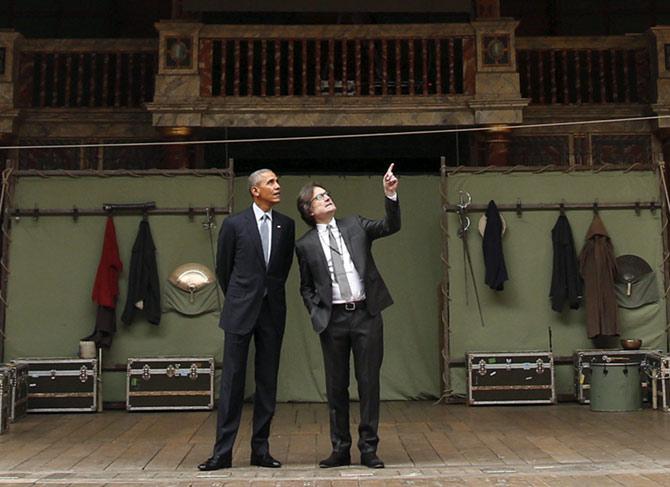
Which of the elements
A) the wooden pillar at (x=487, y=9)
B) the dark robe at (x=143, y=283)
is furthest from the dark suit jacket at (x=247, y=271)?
the wooden pillar at (x=487, y=9)

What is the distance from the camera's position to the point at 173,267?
22.4 feet

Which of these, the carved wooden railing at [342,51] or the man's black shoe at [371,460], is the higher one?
the carved wooden railing at [342,51]

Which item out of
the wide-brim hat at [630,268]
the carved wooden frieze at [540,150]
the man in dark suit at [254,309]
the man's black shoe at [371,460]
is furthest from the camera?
the carved wooden frieze at [540,150]

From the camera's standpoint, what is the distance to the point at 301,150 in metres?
9.60

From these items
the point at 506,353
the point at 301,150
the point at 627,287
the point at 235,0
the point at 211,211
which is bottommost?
the point at 506,353

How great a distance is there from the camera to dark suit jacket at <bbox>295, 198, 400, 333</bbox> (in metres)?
4.05

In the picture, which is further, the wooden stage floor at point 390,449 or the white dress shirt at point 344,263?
the white dress shirt at point 344,263

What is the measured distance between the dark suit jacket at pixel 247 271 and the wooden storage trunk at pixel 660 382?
11.1 ft

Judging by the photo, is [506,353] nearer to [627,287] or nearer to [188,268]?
[627,287]

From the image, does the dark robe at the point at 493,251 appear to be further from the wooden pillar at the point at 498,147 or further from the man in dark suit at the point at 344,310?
the man in dark suit at the point at 344,310

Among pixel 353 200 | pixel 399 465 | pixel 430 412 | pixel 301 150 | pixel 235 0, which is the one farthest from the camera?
pixel 301 150

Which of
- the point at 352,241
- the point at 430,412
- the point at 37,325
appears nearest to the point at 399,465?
the point at 352,241

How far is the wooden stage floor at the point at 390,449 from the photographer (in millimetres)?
3766

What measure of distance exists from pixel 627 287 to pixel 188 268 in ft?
11.7
